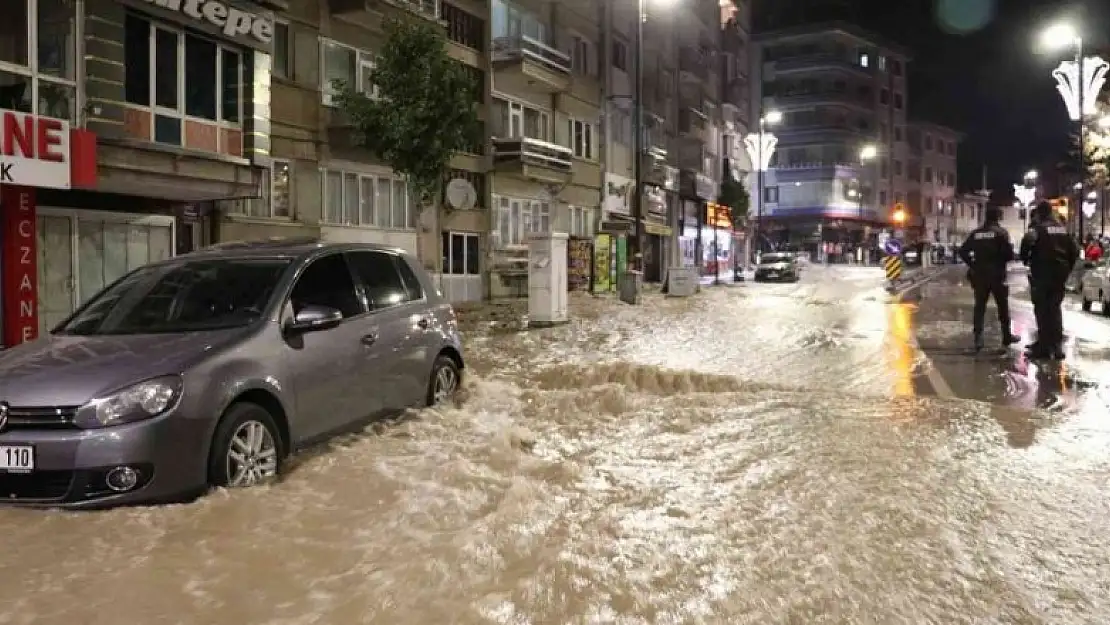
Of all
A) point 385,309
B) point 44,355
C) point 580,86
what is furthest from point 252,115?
point 580,86

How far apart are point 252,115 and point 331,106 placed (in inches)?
Answer: 196

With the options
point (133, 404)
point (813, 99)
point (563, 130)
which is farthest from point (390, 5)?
point (813, 99)

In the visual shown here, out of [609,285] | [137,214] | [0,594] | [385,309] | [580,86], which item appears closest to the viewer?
[0,594]

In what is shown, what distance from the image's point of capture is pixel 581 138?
1363 inches

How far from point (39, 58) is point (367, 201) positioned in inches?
417

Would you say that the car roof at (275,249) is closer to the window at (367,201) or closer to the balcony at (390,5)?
the window at (367,201)

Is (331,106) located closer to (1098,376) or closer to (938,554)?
(1098,376)

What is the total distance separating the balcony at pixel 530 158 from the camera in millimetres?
28250

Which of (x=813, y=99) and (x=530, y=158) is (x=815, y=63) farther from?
(x=530, y=158)

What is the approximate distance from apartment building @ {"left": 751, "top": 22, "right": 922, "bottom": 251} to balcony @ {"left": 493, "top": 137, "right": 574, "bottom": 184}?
44134 millimetres

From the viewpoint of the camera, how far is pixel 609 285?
30.9 meters

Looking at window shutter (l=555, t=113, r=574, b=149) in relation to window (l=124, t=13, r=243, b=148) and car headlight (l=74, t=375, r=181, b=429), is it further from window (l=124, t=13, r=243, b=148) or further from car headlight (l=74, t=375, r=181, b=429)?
car headlight (l=74, t=375, r=181, b=429)

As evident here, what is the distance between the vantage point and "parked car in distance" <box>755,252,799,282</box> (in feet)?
134

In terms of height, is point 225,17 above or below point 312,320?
above
